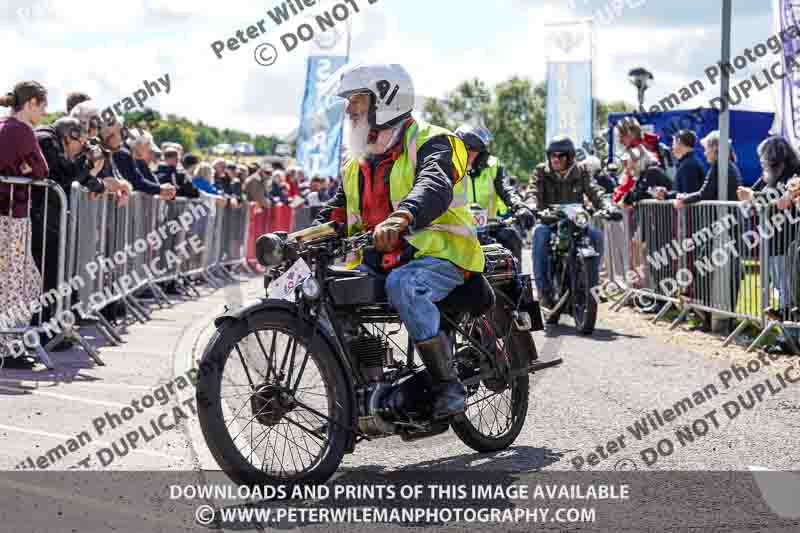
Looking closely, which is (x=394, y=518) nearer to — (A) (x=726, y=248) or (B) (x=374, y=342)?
(B) (x=374, y=342)

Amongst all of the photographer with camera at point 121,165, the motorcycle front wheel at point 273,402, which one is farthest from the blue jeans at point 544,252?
the motorcycle front wheel at point 273,402

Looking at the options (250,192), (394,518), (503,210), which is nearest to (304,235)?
(394,518)

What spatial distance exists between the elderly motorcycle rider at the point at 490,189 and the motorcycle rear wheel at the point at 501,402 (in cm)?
577

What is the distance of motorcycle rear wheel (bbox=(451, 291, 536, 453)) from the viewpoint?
676cm

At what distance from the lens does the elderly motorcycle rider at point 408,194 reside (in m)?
5.95

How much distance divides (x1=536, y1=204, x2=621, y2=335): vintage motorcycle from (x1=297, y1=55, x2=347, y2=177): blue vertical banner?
1460cm

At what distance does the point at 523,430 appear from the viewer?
24.8ft

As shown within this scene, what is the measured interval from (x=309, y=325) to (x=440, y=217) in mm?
897

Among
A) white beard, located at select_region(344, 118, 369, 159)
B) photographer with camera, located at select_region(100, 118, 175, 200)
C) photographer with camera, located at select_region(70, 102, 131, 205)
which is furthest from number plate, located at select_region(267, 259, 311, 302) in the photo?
photographer with camera, located at select_region(100, 118, 175, 200)

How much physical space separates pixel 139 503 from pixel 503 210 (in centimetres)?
883

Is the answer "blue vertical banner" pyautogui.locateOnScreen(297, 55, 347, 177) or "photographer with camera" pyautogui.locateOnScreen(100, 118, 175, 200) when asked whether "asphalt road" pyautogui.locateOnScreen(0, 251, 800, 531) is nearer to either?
"photographer with camera" pyautogui.locateOnScreen(100, 118, 175, 200)

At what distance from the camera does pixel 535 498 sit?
5773 mm

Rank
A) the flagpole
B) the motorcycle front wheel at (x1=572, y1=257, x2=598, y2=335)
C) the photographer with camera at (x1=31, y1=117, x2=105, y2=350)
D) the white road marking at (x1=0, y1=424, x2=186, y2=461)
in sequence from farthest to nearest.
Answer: the flagpole
the motorcycle front wheel at (x1=572, y1=257, x2=598, y2=335)
the photographer with camera at (x1=31, y1=117, x2=105, y2=350)
the white road marking at (x1=0, y1=424, x2=186, y2=461)

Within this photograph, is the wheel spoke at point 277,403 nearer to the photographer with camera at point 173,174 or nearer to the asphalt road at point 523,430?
the asphalt road at point 523,430
